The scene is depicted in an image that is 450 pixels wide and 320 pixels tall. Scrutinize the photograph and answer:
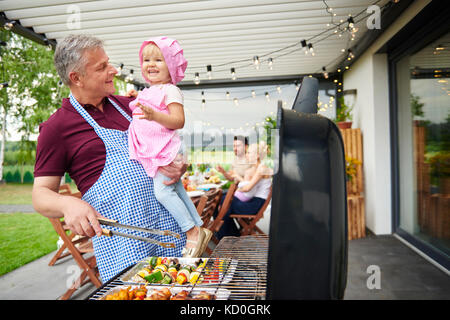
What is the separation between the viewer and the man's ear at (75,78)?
3.38 feet

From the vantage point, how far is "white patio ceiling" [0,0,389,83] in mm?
3721

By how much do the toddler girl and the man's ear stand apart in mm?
A: 199

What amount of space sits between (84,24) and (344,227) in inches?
195

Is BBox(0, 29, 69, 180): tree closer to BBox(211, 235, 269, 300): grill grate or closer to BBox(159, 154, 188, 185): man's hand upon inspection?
BBox(159, 154, 188, 185): man's hand

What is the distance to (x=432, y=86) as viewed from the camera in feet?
11.8

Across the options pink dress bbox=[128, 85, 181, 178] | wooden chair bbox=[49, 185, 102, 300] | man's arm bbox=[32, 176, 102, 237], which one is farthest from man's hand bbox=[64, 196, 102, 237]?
wooden chair bbox=[49, 185, 102, 300]

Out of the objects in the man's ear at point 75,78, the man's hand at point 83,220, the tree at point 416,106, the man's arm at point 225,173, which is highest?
the tree at point 416,106

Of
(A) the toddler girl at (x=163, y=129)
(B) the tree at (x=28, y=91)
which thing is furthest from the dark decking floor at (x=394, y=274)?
(B) the tree at (x=28, y=91)

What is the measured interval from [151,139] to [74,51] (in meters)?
0.40

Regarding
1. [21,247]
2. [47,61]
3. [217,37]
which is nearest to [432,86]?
[217,37]

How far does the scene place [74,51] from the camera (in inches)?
39.3

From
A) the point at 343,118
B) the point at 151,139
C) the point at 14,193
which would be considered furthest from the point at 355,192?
the point at 14,193

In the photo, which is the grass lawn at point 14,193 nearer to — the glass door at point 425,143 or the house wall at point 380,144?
the house wall at point 380,144
